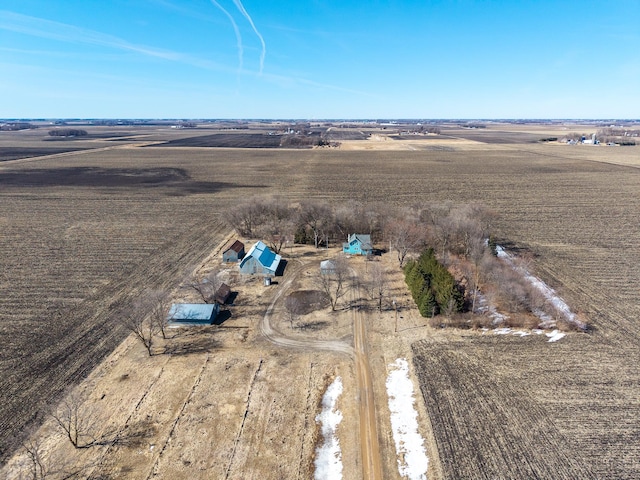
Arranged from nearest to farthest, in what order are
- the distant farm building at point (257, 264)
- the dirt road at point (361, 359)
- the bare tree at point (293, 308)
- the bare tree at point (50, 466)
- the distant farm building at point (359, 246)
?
the bare tree at point (50, 466), the dirt road at point (361, 359), the bare tree at point (293, 308), the distant farm building at point (257, 264), the distant farm building at point (359, 246)

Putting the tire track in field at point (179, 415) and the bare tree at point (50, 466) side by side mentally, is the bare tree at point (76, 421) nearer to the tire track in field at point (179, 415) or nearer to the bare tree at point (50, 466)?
the bare tree at point (50, 466)

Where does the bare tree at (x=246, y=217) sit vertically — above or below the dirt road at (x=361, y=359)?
above

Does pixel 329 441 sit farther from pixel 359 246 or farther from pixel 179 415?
pixel 359 246

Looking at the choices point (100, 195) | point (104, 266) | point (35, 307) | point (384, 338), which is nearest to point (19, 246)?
point (104, 266)

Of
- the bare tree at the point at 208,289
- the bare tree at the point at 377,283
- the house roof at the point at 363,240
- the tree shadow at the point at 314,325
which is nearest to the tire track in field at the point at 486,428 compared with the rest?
the tree shadow at the point at 314,325

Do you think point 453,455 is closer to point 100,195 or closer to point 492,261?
point 492,261

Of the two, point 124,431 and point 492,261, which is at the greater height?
point 492,261
